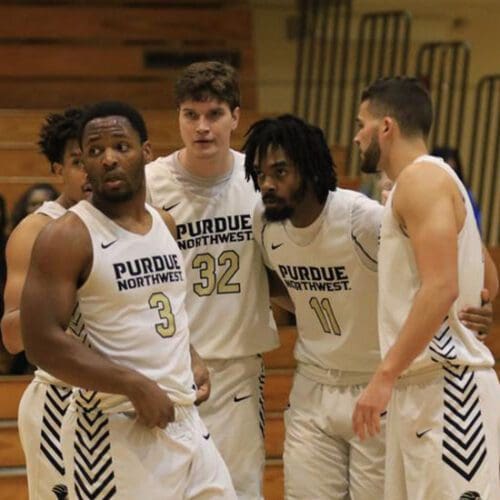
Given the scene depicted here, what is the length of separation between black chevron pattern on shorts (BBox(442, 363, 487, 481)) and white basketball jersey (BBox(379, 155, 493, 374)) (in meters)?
0.05

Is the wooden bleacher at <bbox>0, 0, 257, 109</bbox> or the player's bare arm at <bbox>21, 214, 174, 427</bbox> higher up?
→ the player's bare arm at <bbox>21, 214, 174, 427</bbox>

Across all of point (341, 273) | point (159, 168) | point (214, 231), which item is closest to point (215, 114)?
point (159, 168)

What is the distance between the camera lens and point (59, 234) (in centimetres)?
376

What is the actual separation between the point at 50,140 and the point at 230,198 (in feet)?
2.18

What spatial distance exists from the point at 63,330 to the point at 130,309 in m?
0.21

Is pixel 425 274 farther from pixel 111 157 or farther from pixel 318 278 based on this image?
pixel 111 157

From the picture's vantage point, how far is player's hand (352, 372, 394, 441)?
395 centimetres

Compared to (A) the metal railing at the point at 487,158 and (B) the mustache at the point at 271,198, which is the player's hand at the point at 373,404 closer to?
(B) the mustache at the point at 271,198

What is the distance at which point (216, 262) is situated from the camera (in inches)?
191

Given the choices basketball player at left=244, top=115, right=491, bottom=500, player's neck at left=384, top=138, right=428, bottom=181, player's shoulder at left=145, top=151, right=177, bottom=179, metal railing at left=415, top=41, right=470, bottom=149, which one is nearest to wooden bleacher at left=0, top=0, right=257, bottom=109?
metal railing at left=415, top=41, right=470, bottom=149

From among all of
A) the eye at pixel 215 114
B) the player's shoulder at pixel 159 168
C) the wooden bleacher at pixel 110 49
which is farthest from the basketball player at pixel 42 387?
the wooden bleacher at pixel 110 49

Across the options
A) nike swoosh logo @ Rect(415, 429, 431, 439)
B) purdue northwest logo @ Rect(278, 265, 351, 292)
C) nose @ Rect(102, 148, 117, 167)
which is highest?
nose @ Rect(102, 148, 117, 167)

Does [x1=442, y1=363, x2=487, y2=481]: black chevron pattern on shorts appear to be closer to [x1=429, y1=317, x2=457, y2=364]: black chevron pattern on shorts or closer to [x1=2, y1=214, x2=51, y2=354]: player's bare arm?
[x1=429, y1=317, x2=457, y2=364]: black chevron pattern on shorts

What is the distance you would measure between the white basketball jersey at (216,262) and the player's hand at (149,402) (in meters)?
1.05
